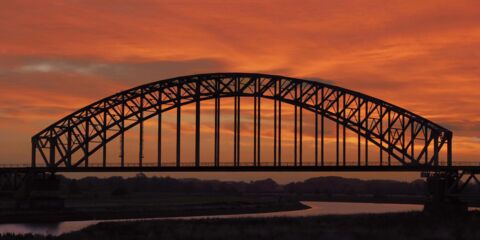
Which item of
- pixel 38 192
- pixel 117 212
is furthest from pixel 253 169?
pixel 38 192

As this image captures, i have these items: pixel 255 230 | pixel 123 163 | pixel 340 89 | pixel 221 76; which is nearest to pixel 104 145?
pixel 123 163

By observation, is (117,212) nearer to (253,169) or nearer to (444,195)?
(253,169)

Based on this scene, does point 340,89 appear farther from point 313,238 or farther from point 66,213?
point 313,238

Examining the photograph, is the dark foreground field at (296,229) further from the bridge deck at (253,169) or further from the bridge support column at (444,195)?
the bridge deck at (253,169)

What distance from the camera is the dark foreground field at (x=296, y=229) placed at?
61.4 m

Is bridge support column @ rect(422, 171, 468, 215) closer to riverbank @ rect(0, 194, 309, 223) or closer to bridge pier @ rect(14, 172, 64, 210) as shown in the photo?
riverbank @ rect(0, 194, 309, 223)

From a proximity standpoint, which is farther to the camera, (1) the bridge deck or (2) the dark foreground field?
(1) the bridge deck

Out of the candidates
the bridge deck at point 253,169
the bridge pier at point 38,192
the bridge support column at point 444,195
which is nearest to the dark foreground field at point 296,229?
the bridge support column at point 444,195

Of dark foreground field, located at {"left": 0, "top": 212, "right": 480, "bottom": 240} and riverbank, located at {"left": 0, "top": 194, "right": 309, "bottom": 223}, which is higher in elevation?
dark foreground field, located at {"left": 0, "top": 212, "right": 480, "bottom": 240}

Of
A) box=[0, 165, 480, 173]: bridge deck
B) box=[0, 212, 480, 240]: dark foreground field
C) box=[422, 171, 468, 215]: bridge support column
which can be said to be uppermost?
box=[0, 165, 480, 173]: bridge deck

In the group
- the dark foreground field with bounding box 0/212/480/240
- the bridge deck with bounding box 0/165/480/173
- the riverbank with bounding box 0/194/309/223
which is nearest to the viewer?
the dark foreground field with bounding box 0/212/480/240

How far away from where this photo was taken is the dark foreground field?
61.4 m

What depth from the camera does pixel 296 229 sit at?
66.9 m

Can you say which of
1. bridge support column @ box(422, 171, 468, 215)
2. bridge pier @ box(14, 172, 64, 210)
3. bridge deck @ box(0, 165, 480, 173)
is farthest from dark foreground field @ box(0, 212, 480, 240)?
bridge pier @ box(14, 172, 64, 210)
